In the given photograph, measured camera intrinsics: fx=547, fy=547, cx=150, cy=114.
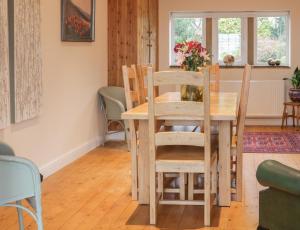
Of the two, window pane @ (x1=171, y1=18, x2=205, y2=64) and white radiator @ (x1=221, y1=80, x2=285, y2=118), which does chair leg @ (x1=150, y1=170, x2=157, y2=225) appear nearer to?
white radiator @ (x1=221, y1=80, x2=285, y2=118)

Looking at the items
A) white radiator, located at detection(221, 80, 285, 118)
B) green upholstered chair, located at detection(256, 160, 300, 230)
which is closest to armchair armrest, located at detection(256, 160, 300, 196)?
green upholstered chair, located at detection(256, 160, 300, 230)

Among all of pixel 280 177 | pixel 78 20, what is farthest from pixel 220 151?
pixel 78 20

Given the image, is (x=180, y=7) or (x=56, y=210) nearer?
(x=56, y=210)

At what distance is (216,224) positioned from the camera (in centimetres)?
369

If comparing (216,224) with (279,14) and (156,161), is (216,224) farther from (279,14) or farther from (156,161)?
(279,14)

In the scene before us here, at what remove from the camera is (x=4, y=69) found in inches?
163

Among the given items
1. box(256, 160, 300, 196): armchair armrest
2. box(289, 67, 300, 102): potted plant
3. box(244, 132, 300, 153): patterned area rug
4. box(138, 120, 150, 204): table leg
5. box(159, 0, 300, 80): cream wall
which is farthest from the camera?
box(159, 0, 300, 80): cream wall

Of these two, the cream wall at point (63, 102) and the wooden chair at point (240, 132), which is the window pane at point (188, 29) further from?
the wooden chair at point (240, 132)

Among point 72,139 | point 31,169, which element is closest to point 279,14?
point 72,139

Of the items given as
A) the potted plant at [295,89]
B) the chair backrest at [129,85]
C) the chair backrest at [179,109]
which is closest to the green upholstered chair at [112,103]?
the chair backrest at [129,85]

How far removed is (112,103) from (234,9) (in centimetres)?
331

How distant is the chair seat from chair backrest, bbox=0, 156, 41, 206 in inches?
52.3

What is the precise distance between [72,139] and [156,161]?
2.48m

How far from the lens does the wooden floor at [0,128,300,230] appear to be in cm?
368
